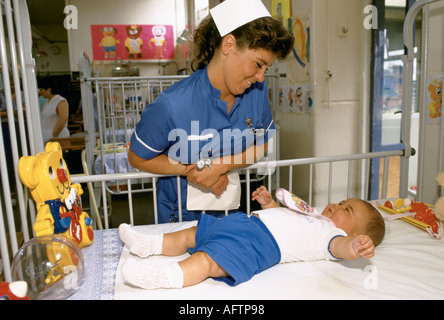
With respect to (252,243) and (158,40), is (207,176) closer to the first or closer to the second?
(252,243)

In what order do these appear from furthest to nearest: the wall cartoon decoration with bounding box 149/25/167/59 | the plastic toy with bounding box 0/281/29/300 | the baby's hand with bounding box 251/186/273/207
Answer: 1. the wall cartoon decoration with bounding box 149/25/167/59
2. the baby's hand with bounding box 251/186/273/207
3. the plastic toy with bounding box 0/281/29/300

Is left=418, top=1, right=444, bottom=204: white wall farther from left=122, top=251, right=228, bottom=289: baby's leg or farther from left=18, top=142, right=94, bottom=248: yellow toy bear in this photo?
left=18, top=142, right=94, bottom=248: yellow toy bear

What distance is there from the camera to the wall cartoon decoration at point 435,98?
2.08 metres

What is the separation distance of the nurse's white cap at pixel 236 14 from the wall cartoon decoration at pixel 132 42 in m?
5.52

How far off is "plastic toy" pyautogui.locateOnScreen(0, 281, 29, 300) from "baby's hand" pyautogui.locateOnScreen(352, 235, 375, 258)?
1.02 metres

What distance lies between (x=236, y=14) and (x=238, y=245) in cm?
90

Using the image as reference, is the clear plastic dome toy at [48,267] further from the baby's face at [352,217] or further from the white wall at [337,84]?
the white wall at [337,84]

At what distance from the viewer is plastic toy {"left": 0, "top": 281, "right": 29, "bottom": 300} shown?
92 cm

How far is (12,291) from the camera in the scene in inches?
36.8

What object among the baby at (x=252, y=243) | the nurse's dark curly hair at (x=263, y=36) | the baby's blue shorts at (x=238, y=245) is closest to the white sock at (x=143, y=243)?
the baby at (x=252, y=243)

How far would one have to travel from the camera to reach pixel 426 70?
81.5 inches

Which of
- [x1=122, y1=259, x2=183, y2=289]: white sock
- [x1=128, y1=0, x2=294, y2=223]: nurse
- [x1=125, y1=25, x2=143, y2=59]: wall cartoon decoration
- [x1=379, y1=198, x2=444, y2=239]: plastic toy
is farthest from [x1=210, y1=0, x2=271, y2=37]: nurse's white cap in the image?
[x1=125, y1=25, x2=143, y2=59]: wall cartoon decoration
